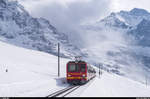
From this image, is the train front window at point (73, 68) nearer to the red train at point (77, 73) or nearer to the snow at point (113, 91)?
the red train at point (77, 73)

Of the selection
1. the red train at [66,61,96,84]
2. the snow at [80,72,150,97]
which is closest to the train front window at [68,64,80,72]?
the red train at [66,61,96,84]

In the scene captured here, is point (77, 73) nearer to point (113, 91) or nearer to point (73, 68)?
point (73, 68)

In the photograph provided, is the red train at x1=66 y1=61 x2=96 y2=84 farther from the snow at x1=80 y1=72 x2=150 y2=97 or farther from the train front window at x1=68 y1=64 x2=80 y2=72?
the snow at x1=80 y1=72 x2=150 y2=97

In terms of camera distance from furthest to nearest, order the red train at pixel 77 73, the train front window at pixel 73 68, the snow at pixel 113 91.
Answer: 1. the train front window at pixel 73 68
2. the red train at pixel 77 73
3. the snow at pixel 113 91

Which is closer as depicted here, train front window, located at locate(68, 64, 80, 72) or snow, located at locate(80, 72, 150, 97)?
snow, located at locate(80, 72, 150, 97)

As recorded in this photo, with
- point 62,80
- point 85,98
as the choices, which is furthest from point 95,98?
point 62,80

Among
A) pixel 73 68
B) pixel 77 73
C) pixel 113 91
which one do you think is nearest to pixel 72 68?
pixel 73 68

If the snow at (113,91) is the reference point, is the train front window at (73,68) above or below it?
above

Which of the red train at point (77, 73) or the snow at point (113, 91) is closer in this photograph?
the snow at point (113, 91)

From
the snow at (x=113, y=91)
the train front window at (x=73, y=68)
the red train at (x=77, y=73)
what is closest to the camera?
the snow at (x=113, y=91)

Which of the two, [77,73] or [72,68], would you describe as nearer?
[77,73]

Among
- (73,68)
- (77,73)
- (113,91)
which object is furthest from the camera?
(73,68)

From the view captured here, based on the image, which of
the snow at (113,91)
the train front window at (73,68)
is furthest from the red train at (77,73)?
the snow at (113,91)

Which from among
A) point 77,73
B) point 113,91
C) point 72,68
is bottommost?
point 113,91
